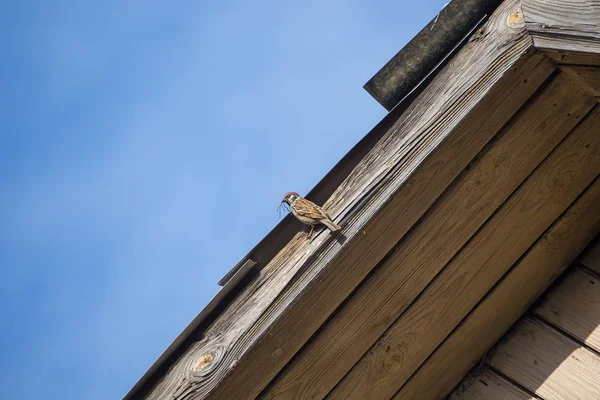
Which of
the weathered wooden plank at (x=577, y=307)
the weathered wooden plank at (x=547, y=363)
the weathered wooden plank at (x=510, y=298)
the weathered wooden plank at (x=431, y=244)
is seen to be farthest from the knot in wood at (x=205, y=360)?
the weathered wooden plank at (x=577, y=307)

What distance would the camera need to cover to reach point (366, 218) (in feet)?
5.87

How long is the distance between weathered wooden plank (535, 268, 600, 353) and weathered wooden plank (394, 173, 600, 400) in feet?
A: 0.15

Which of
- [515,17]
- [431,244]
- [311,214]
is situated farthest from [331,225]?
[515,17]

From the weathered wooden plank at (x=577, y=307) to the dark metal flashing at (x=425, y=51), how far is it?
3.08ft

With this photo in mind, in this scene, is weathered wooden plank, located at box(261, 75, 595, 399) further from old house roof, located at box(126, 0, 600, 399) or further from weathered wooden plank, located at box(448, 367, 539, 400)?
weathered wooden plank, located at box(448, 367, 539, 400)

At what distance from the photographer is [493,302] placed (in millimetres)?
2178

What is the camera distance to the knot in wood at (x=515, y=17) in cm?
169

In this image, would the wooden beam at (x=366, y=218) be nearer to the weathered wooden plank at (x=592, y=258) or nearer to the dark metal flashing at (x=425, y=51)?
the dark metal flashing at (x=425, y=51)

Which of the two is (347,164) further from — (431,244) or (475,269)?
(475,269)

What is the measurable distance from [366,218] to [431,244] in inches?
12.3

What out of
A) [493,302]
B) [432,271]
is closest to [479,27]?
[432,271]

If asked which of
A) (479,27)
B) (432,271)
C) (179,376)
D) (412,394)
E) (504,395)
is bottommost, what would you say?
(504,395)

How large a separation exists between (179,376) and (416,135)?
103cm

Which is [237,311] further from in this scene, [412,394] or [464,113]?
[464,113]
